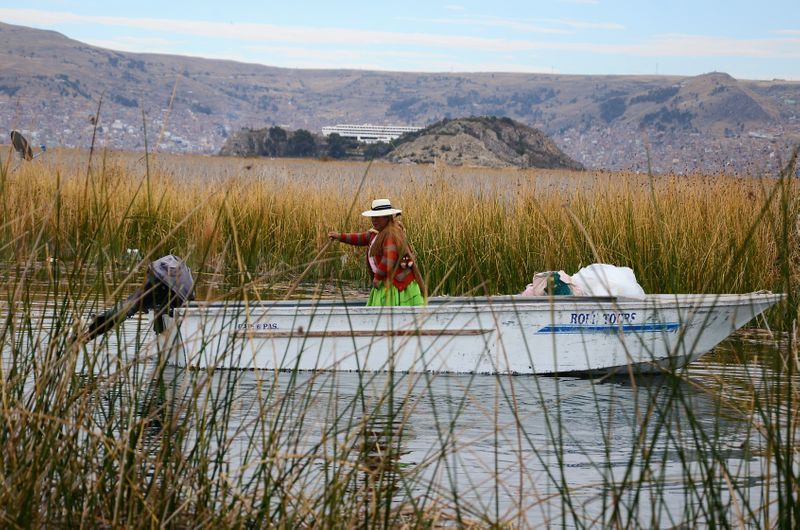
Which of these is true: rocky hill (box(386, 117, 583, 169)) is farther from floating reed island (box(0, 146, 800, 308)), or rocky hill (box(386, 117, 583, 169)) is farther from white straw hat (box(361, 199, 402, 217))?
white straw hat (box(361, 199, 402, 217))

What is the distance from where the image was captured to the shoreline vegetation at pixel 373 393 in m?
3.45

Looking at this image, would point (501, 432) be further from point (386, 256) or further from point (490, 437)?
point (386, 256)

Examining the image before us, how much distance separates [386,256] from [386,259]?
22 mm

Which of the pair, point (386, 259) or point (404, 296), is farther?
point (404, 296)

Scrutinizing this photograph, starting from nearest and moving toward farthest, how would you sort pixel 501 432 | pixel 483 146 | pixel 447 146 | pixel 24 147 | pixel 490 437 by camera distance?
1. pixel 501 432
2. pixel 24 147
3. pixel 490 437
4. pixel 483 146
5. pixel 447 146

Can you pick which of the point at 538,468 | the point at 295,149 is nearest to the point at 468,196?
the point at 538,468

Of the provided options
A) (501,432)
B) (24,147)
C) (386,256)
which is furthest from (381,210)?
(501,432)

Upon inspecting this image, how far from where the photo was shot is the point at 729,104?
119188 mm

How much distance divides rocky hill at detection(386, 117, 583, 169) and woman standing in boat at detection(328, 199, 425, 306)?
43934 millimetres

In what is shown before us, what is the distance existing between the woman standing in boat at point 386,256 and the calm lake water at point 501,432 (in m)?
0.67

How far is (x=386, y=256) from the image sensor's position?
8297mm

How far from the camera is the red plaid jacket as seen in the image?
824cm

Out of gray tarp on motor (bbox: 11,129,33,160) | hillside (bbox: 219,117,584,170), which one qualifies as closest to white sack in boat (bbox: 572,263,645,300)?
gray tarp on motor (bbox: 11,129,33,160)

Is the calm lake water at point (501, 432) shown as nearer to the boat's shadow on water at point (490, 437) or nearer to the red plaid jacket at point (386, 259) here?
the boat's shadow on water at point (490, 437)
